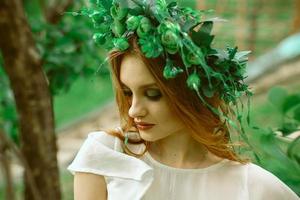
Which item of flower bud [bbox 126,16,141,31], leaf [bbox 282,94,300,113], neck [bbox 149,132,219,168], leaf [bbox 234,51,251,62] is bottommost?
neck [bbox 149,132,219,168]

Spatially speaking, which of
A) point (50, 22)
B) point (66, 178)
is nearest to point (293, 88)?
point (66, 178)

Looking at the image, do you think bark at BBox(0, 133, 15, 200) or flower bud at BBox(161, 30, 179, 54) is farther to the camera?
bark at BBox(0, 133, 15, 200)

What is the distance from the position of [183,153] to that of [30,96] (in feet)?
2.46

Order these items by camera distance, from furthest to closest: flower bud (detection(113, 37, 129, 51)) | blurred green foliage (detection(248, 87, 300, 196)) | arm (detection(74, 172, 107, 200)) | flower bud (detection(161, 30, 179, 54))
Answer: blurred green foliage (detection(248, 87, 300, 196)), arm (detection(74, 172, 107, 200)), flower bud (detection(113, 37, 129, 51)), flower bud (detection(161, 30, 179, 54))

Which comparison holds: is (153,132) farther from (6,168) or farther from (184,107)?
(6,168)

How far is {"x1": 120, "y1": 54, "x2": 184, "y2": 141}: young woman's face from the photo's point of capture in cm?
166

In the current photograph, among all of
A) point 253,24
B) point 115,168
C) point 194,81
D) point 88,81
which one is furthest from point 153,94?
point 253,24

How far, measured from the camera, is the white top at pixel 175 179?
1.75 metres

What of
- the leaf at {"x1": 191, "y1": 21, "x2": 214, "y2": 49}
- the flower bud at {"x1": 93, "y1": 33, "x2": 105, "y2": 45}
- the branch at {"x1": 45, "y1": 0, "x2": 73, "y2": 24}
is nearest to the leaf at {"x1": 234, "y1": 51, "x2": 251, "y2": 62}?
the leaf at {"x1": 191, "y1": 21, "x2": 214, "y2": 49}

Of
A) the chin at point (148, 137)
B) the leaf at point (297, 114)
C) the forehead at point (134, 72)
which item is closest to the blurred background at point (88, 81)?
the leaf at point (297, 114)

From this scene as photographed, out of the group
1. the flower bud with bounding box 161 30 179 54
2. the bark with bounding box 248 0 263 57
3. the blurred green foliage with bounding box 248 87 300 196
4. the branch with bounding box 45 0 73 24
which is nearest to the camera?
the flower bud with bounding box 161 30 179 54

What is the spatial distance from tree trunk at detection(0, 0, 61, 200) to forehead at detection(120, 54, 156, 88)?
28.1 inches

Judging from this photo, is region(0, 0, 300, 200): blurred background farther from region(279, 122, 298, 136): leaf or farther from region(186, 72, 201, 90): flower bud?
region(186, 72, 201, 90): flower bud

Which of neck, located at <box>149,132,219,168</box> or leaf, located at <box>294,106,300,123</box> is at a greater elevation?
leaf, located at <box>294,106,300,123</box>
